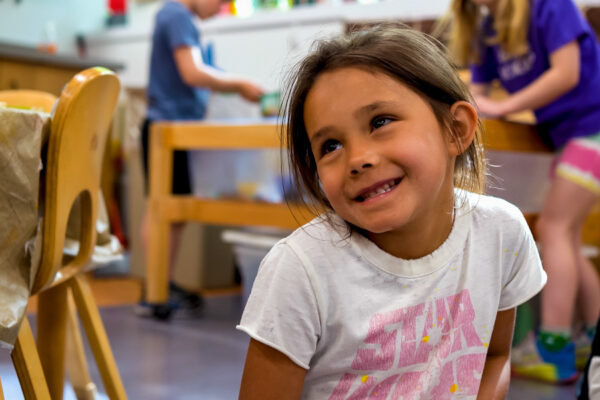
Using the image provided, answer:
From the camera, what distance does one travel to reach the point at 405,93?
2.48ft

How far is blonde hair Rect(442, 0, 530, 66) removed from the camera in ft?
6.07

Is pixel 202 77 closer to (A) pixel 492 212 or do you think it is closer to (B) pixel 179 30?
(B) pixel 179 30

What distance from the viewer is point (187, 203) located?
2.56m

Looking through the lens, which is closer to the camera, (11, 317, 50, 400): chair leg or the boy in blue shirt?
(11, 317, 50, 400): chair leg

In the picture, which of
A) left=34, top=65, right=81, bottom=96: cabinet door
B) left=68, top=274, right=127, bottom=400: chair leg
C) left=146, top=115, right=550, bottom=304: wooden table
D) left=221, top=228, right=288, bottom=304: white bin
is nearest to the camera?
left=68, top=274, right=127, bottom=400: chair leg

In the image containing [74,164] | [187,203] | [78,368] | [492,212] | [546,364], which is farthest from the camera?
[187,203]

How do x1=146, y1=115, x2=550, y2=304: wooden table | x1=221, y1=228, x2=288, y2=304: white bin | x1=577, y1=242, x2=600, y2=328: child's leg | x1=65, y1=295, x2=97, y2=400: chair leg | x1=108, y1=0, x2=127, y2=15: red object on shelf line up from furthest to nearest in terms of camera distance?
x1=108, y1=0, x2=127, y2=15: red object on shelf, x1=221, y1=228, x2=288, y2=304: white bin, x1=146, y1=115, x2=550, y2=304: wooden table, x1=577, y1=242, x2=600, y2=328: child's leg, x1=65, y1=295, x2=97, y2=400: chair leg

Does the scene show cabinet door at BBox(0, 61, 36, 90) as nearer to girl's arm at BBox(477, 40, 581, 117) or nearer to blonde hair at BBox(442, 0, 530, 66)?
blonde hair at BBox(442, 0, 530, 66)

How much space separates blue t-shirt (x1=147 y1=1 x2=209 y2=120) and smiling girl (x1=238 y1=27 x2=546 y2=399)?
5.75 feet

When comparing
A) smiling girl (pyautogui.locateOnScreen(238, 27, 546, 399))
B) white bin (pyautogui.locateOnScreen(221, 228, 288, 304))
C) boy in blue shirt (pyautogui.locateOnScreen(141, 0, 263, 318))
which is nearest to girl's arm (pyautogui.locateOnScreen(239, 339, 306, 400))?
smiling girl (pyautogui.locateOnScreen(238, 27, 546, 399))

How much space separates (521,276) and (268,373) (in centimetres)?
35

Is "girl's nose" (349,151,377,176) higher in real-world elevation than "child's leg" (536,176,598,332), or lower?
higher

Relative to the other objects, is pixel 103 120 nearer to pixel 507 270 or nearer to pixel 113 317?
pixel 507 270

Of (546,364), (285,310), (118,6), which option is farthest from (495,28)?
(118,6)
